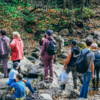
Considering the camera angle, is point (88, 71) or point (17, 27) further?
point (17, 27)

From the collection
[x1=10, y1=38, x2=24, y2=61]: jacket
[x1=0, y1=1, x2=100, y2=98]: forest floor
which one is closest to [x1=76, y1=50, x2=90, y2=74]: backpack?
[x1=10, y1=38, x2=24, y2=61]: jacket

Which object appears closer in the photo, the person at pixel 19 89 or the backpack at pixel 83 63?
the person at pixel 19 89

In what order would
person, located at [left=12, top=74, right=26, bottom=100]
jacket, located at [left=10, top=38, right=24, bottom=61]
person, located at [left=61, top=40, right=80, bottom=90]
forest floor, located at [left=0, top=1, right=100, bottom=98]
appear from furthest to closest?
1. forest floor, located at [left=0, top=1, right=100, bottom=98]
2. jacket, located at [left=10, top=38, right=24, bottom=61]
3. person, located at [left=61, top=40, right=80, bottom=90]
4. person, located at [left=12, top=74, right=26, bottom=100]

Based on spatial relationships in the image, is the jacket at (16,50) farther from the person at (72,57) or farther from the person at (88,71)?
the person at (88,71)

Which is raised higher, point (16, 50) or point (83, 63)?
point (16, 50)

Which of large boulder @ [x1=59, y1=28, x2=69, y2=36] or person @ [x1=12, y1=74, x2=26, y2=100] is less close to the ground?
large boulder @ [x1=59, y1=28, x2=69, y2=36]

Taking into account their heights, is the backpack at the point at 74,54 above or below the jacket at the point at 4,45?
below

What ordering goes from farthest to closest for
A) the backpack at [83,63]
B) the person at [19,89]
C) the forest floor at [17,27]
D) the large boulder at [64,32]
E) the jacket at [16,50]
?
the large boulder at [64,32], the forest floor at [17,27], the jacket at [16,50], the backpack at [83,63], the person at [19,89]

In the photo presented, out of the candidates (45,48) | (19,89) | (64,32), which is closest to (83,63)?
(45,48)

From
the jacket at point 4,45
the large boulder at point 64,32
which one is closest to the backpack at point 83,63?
the jacket at point 4,45

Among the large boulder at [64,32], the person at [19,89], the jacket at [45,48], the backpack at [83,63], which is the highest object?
the large boulder at [64,32]

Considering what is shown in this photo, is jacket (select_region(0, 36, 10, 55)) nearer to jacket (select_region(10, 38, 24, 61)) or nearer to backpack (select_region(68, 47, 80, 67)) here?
jacket (select_region(10, 38, 24, 61))

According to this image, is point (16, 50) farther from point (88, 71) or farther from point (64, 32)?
point (64, 32)

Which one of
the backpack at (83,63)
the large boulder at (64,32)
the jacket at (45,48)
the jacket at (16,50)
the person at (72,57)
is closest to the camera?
the backpack at (83,63)
